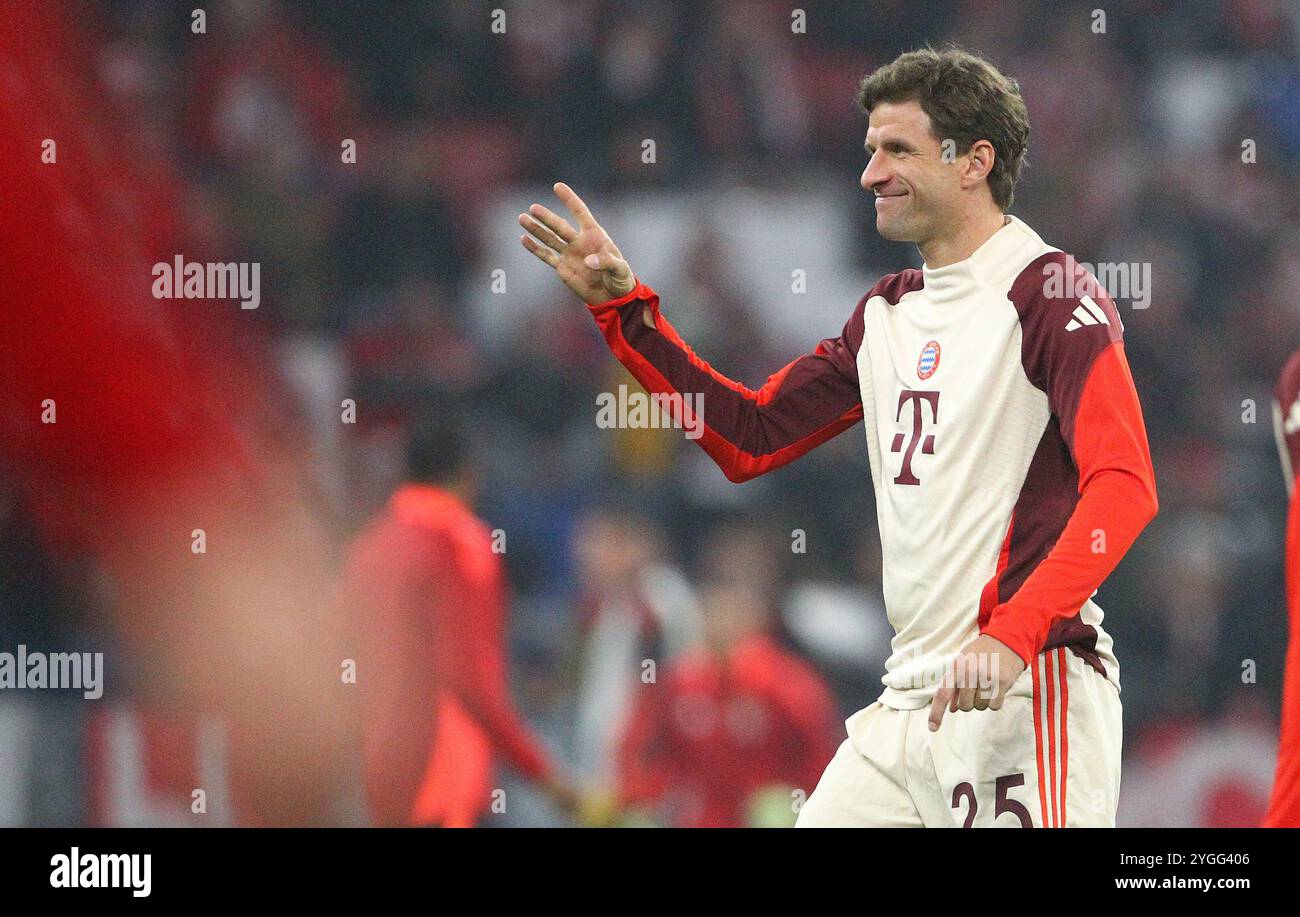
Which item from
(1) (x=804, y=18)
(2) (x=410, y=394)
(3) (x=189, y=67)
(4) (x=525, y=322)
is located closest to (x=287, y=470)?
(2) (x=410, y=394)

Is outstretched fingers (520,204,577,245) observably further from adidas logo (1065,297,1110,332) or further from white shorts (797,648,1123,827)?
white shorts (797,648,1123,827)

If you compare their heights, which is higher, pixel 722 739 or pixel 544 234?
pixel 544 234

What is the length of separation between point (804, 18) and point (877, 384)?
655 cm

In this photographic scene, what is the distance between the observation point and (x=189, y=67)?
9062 mm

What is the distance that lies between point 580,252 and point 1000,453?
0.90m

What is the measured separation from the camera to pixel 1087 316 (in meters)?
2.91

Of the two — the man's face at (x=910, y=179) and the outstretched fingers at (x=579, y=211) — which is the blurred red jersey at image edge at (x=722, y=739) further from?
the man's face at (x=910, y=179)

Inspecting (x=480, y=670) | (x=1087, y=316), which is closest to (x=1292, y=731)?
(x=1087, y=316)

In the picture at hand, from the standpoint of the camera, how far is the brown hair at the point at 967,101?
3197 millimetres

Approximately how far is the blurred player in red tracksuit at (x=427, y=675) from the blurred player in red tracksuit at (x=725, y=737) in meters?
0.91
